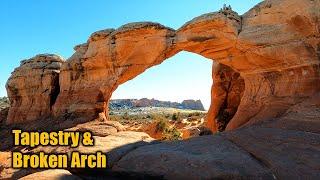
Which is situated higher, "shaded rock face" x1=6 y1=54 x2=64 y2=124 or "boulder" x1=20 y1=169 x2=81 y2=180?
"shaded rock face" x1=6 y1=54 x2=64 y2=124

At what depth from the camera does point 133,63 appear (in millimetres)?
20547

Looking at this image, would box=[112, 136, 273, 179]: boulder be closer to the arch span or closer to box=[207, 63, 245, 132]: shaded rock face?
the arch span

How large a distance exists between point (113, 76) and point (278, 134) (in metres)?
11.0

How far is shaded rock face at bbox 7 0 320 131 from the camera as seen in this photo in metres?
15.9

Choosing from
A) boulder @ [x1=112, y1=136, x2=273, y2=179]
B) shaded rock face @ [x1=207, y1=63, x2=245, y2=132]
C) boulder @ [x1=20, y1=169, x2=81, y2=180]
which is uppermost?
shaded rock face @ [x1=207, y1=63, x2=245, y2=132]

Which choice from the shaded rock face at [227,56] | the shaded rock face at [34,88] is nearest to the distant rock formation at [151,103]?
the shaded rock face at [34,88]

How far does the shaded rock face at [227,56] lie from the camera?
1593cm

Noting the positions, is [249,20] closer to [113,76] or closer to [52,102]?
[113,76]

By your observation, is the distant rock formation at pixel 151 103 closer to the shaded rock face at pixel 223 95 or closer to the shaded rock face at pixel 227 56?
the shaded rock face at pixel 223 95

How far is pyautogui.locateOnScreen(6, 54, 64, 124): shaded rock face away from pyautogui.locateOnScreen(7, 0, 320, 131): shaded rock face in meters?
0.09

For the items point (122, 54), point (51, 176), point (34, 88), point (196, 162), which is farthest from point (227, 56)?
point (51, 176)

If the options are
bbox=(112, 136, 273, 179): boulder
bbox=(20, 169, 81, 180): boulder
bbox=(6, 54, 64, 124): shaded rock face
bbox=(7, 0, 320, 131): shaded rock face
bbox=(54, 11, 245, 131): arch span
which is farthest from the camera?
bbox=(6, 54, 64, 124): shaded rock face

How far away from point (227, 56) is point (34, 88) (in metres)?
11.4

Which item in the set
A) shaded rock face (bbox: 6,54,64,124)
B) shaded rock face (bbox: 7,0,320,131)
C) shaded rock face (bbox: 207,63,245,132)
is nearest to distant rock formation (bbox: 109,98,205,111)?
shaded rock face (bbox: 207,63,245,132)
